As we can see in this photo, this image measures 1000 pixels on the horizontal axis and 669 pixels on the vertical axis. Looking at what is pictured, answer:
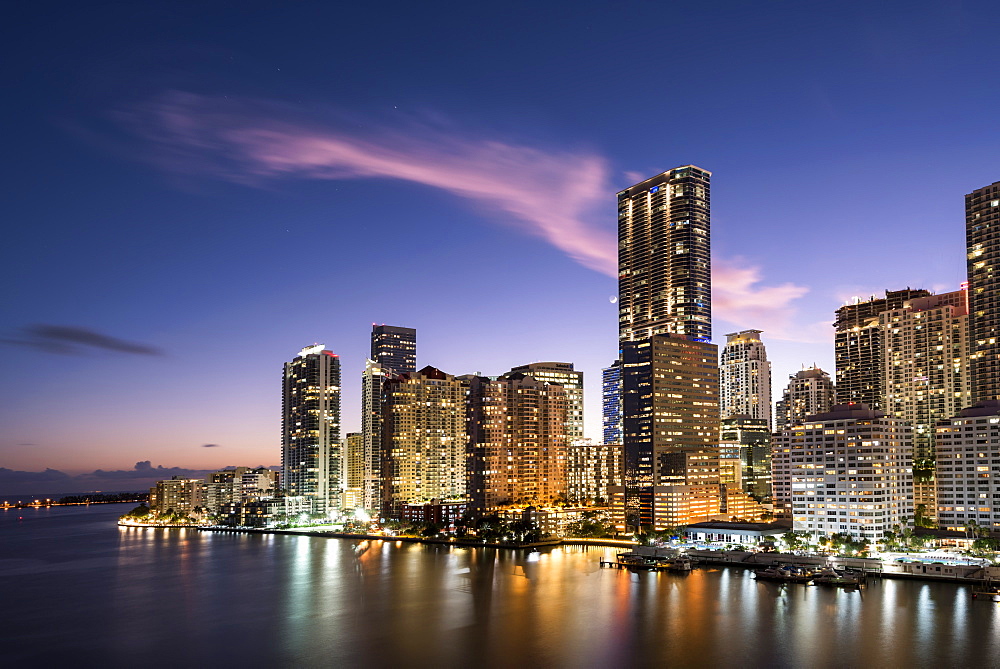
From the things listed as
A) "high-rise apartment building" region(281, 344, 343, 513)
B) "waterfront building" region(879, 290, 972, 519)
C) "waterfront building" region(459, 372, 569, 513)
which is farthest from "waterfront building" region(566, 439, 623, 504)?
"high-rise apartment building" region(281, 344, 343, 513)

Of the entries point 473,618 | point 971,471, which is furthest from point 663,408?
point 473,618

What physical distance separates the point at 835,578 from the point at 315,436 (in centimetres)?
13668

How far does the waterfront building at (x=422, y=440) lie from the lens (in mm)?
169875

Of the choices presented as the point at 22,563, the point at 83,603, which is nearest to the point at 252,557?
the point at 22,563

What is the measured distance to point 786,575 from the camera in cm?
8106

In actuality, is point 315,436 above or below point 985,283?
below

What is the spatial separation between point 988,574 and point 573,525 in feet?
213

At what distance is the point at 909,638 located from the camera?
53.7 metres

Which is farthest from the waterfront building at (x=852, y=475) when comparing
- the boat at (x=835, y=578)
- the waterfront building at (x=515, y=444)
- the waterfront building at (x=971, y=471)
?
the waterfront building at (x=515, y=444)

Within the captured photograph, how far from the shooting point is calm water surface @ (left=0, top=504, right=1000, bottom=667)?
51.3 metres

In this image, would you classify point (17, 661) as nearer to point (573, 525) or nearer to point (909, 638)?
point (909, 638)

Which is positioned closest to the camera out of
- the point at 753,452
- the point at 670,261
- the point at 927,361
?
the point at 927,361

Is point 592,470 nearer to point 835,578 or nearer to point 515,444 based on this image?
point 515,444

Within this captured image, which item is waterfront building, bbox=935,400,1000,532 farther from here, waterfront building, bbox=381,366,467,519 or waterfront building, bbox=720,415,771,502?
waterfront building, bbox=381,366,467,519
